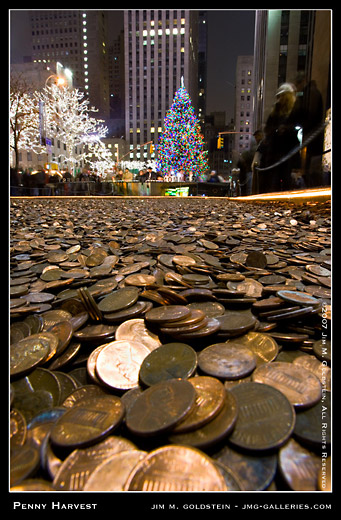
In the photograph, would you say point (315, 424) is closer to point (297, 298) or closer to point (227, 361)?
point (227, 361)

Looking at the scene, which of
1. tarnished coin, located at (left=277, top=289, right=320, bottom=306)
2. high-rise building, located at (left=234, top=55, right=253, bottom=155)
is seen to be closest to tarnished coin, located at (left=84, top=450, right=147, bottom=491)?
tarnished coin, located at (left=277, top=289, right=320, bottom=306)

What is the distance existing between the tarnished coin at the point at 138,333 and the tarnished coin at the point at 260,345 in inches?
16.6

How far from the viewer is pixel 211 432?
3.05 feet

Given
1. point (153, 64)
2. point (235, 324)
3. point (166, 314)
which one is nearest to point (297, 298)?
point (235, 324)

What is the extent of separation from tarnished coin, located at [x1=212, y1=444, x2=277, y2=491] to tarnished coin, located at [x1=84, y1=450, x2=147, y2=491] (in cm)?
25

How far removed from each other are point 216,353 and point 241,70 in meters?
112

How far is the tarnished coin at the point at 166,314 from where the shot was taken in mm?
1553

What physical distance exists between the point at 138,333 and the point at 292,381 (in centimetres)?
79

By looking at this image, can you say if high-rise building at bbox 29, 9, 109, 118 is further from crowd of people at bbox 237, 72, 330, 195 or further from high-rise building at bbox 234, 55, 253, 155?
crowd of people at bbox 237, 72, 330, 195

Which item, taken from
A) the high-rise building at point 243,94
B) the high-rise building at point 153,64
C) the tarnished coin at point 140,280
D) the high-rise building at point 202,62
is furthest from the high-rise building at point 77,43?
the tarnished coin at point 140,280

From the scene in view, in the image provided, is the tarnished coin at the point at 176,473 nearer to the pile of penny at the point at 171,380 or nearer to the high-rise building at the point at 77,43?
the pile of penny at the point at 171,380

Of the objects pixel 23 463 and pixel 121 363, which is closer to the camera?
pixel 23 463

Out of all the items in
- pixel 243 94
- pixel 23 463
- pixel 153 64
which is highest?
pixel 153 64
